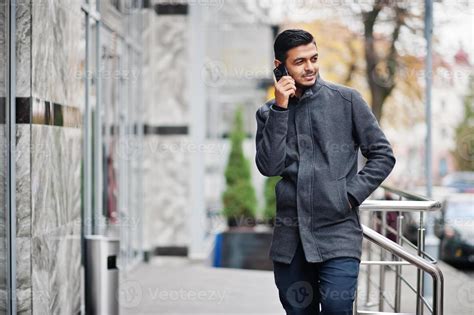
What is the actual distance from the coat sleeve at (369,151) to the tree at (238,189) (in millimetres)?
9883

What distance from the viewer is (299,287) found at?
3.26 m

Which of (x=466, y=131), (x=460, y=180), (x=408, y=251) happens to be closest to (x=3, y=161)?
(x=408, y=251)

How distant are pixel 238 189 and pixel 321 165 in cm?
1018

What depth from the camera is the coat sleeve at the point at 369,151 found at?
320 cm

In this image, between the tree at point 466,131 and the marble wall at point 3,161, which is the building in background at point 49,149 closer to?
the marble wall at point 3,161

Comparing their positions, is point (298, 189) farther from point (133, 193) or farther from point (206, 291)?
point (133, 193)

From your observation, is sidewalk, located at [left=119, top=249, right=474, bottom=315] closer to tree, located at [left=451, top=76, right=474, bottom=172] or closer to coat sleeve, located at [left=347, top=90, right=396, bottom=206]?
coat sleeve, located at [left=347, top=90, right=396, bottom=206]

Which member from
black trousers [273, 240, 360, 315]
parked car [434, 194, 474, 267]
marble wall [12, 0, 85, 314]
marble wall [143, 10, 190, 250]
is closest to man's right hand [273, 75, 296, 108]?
black trousers [273, 240, 360, 315]

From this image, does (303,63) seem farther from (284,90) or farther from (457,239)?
(457,239)

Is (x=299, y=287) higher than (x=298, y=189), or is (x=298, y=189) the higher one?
(x=298, y=189)

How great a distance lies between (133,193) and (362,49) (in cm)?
1061

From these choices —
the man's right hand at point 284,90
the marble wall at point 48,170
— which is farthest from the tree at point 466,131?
the man's right hand at point 284,90

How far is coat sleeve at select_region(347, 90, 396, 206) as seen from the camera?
320 centimetres

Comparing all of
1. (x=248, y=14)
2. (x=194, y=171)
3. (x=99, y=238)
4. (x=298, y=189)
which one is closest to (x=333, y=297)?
(x=298, y=189)
